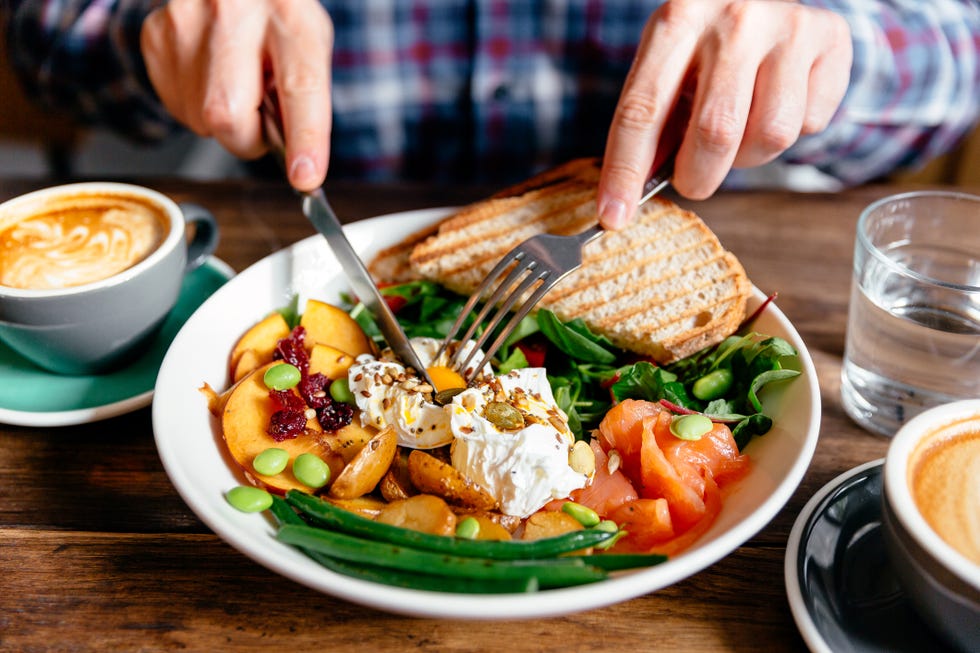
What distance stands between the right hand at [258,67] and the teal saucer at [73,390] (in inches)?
23.7

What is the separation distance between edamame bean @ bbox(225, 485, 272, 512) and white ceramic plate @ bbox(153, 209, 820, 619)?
0.02m

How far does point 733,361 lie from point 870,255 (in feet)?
1.41

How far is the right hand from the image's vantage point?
2.12 meters

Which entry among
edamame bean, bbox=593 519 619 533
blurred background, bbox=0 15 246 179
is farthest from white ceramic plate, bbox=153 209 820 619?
blurred background, bbox=0 15 246 179

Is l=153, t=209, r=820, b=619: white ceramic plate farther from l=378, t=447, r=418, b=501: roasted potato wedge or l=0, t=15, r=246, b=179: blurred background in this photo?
l=0, t=15, r=246, b=179: blurred background

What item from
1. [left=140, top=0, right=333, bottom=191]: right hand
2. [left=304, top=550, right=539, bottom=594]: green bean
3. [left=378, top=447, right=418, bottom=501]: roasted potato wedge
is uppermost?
[left=140, top=0, right=333, bottom=191]: right hand

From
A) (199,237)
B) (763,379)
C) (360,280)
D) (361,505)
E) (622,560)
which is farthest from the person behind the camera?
(199,237)

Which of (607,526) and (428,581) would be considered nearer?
(428,581)

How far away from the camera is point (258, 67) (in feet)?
7.31

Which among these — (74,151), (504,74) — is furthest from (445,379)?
(74,151)

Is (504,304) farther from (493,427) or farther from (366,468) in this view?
(366,468)

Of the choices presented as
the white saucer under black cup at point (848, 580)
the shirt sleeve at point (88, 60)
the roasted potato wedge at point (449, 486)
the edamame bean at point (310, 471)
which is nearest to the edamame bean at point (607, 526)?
the roasted potato wedge at point (449, 486)

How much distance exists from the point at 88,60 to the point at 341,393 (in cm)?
224

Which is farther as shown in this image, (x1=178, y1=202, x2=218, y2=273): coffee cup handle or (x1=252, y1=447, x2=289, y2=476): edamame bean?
(x1=178, y1=202, x2=218, y2=273): coffee cup handle
